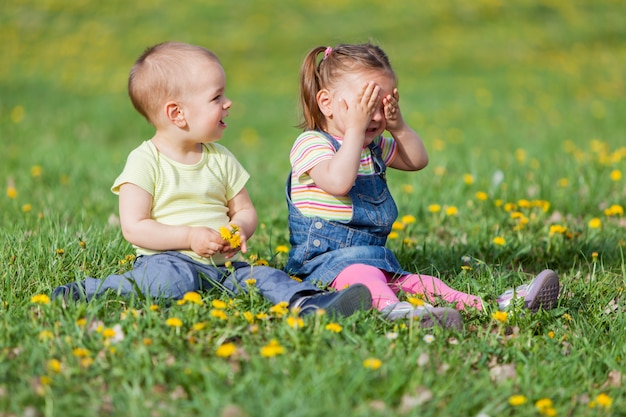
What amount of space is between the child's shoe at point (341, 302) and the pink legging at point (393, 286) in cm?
12

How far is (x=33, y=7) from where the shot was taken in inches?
699

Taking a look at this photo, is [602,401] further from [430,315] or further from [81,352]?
[81,352]

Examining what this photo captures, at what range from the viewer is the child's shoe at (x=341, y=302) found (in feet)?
10.1

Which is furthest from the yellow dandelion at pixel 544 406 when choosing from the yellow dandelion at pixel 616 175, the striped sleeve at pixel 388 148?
the yellow dandelion at pixel 616 175

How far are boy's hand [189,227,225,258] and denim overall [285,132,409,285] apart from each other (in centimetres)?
51

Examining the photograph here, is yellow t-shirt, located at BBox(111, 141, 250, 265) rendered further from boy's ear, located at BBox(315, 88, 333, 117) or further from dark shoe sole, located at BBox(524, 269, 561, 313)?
dark shoe sole, located at BBox(524, 269, 561, 313)

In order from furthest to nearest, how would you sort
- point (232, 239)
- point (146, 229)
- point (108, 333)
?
point (146, 229) < point (232, 239) < point (108, 333)

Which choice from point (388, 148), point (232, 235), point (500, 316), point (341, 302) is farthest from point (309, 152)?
point (500, 316)

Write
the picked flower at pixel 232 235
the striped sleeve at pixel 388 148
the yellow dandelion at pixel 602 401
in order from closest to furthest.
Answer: the yellow dandelion at pixel 602 401, the picked flower at pixel 232 235, the striped sleeve at pixel 388 148

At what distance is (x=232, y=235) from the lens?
10.7 ft

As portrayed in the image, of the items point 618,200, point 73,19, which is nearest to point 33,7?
point 73,19

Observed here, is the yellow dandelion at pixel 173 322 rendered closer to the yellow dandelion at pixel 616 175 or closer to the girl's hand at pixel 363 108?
the girl's hand at pixel 363 108

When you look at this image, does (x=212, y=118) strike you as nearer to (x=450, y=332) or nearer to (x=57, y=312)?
(x=57, y=312)

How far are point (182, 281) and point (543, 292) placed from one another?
1496 mm
